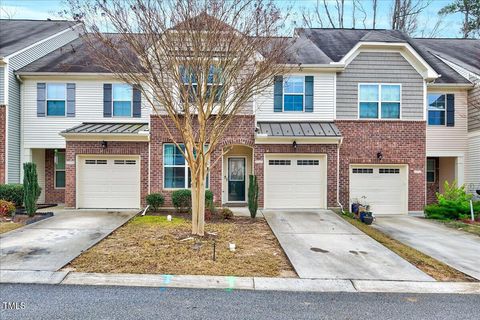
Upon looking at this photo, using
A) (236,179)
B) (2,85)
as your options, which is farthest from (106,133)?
(236,179)

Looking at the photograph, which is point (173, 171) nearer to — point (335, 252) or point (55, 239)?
point (55, 239)

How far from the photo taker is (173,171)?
12.9 metres

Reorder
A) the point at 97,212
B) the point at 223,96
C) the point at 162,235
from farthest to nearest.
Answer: the point at 97,212 → the point at 162,235 → the point at 223,96

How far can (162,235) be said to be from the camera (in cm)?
830

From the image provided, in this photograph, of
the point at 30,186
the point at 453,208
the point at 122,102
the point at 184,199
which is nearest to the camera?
the point at 30,186

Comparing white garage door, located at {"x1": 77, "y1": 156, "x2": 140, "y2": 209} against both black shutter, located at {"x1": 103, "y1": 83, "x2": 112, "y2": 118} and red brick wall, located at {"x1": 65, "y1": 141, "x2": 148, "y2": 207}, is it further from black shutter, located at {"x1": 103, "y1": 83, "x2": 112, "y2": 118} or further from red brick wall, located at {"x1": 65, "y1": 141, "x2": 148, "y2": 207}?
black shutter, located at {"x1": 103, "y1": 83, "x2": 112, "y2": 118}

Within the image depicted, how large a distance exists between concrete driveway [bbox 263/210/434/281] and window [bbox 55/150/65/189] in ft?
32.9

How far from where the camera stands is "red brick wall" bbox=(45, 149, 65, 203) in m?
14.4

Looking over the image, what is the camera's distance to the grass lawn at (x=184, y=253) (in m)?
5.93

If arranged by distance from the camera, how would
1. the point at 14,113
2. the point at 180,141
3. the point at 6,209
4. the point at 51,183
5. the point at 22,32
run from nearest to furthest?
the point at 6,209 < the point at 180,141 < the point at 14,113 < the point at 51,183 < the point at 22,32

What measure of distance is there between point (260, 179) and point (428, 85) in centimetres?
906

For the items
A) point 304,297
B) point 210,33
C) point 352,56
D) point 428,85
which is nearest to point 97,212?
point 210,33

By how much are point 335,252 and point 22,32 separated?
18.7m

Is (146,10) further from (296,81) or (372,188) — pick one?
(372,188)
